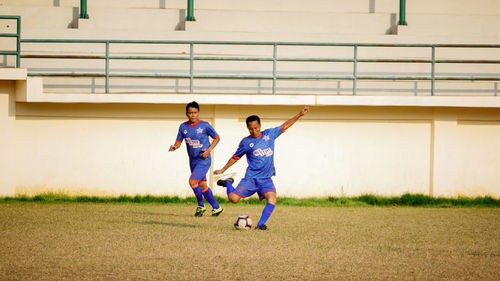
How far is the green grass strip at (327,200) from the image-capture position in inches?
604

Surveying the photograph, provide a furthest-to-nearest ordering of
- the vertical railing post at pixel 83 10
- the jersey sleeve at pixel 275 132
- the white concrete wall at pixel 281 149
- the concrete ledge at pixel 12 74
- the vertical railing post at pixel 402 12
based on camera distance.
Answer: the vertical railing post at pixel 402 12 → the vertical railing post at pixel 83 10 → the white concrete wall at pixel 281 149 → the concrete ledge at pixel 12 74 → the jersey sleeve at pixel 275 132

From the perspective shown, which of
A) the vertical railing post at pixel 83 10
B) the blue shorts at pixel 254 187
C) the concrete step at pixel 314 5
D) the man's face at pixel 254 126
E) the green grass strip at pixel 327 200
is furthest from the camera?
the concrete step at pixel 314 5

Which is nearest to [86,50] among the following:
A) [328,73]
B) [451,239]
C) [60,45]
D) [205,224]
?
[60,45]

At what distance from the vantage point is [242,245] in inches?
356

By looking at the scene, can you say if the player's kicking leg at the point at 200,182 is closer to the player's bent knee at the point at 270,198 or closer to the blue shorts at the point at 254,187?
the blue shorts at the point at 254,187

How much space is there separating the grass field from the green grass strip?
1.53 meters

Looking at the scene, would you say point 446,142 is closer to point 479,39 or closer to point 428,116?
point 428,116

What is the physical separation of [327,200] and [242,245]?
688cm

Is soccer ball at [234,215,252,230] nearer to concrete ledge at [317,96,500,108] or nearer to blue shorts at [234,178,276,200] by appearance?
blue shorts at [234,178,276,200]

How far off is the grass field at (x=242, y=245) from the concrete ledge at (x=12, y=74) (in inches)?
111

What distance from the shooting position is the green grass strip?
1534 centimetres

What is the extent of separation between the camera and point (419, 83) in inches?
676

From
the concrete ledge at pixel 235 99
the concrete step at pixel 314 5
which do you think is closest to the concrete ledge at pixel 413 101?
the concrete ledge at pixel 235 99

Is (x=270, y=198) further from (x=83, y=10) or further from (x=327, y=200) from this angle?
(x=83, y=10)
